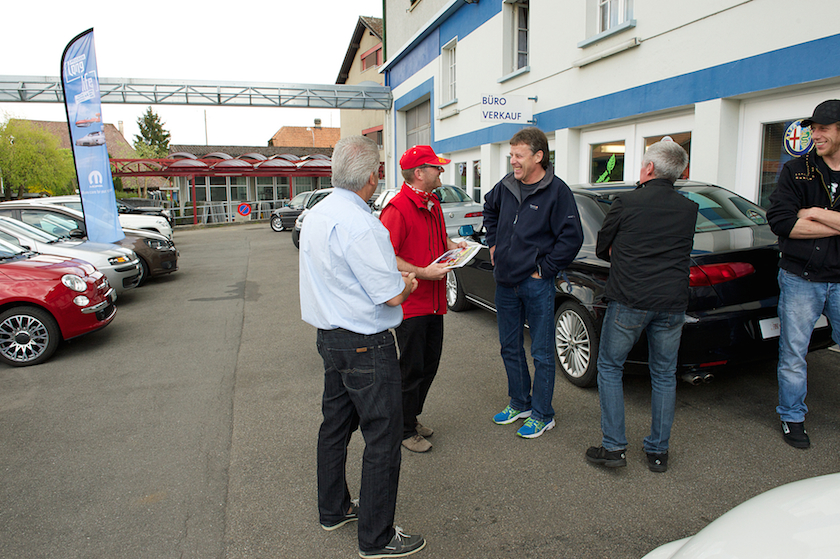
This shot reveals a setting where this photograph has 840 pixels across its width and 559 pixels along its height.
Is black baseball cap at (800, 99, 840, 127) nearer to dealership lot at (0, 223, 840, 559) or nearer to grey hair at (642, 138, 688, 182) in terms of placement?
grey hair at (642, 138, 688, 182)

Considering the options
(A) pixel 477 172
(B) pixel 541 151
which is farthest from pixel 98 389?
(A) pixel 477 172

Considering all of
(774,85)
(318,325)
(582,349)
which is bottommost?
(582,349)

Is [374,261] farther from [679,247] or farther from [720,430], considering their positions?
[720,430]

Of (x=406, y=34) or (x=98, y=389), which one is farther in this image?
(x=406, y=34)

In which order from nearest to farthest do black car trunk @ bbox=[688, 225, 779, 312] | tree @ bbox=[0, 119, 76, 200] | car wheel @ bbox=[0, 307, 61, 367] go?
1. black car trunk @ bbox=[688, 225, 779, 312]
2. car wheel @ bbox=[0, 307, 61, 367]
3. tree @ bbox=[0, 119, 76, 200]

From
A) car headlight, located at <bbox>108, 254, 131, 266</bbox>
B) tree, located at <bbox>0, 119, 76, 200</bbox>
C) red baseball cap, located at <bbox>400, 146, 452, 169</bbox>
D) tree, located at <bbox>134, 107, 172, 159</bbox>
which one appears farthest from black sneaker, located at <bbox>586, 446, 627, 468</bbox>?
tree, located at <bbox>134, 107, 172, 159</bbox>

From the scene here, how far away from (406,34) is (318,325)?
819 inches

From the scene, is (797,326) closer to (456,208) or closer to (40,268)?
→ (40,268)

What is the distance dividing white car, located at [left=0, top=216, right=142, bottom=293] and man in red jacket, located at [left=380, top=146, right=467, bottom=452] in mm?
6696

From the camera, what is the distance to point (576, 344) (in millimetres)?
4508

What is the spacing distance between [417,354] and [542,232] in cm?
111

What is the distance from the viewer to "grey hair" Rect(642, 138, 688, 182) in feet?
9.95

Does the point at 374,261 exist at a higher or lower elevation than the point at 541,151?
lower

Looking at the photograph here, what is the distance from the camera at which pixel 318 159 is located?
116 feet
